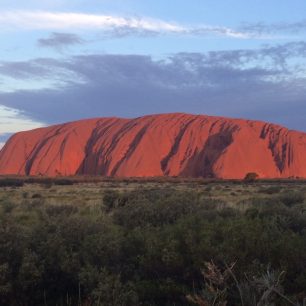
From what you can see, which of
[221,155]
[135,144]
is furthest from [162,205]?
[135,144]

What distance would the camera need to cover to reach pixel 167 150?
9312cm

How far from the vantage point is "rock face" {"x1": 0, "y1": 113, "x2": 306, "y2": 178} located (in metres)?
87.5

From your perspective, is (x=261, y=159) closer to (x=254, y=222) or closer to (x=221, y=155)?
(x=221, y=155)

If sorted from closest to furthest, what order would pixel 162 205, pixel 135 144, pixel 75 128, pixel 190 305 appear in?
pixel 190 305 → pixel 162 205 → pixel 135 144 → pixel 75 128

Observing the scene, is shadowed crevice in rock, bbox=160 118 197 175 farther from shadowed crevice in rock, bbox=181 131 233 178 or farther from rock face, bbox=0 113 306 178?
shadowed crevice in rock, bbox=181 131 233 178

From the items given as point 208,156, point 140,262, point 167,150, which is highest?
point 140,262

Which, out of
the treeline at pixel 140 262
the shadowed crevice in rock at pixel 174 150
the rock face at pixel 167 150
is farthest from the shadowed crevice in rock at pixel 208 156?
the treeline at pixel 140 262

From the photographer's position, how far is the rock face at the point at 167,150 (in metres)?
87.5

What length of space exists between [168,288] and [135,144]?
86.6 metres

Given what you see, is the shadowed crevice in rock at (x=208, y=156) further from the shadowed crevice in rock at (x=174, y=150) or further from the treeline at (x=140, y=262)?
the treeline at (x=140, y=262)

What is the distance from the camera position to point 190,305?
5.87 m

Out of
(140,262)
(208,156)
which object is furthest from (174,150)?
(140,262)

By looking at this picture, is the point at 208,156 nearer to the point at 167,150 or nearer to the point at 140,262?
the point at 167,150

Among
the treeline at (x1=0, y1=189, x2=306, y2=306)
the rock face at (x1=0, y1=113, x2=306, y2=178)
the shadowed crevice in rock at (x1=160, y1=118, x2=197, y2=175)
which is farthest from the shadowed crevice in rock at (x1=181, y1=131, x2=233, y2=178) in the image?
the treeline at (x1=0, y1=189, x2=306, y2=306)
